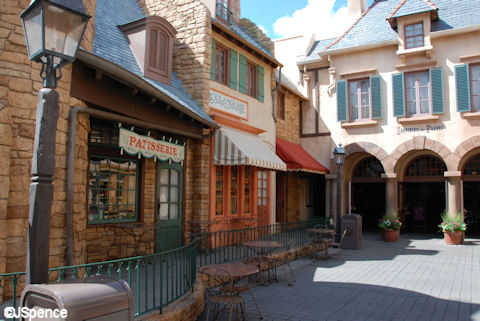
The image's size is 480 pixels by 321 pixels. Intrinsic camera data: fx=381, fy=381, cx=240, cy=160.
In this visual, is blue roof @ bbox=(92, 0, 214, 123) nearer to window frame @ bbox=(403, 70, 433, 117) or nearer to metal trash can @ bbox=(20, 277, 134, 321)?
metal trash can @ bbox=(20, 277, 134, 321)

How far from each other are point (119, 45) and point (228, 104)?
3675 mm

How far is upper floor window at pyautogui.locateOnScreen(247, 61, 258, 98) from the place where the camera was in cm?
1349

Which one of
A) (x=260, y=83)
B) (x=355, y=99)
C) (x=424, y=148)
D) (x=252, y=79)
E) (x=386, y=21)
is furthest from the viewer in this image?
(x=386, y=21)

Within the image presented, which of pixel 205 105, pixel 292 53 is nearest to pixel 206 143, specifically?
pixel 205 105

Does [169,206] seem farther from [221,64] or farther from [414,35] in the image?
[414,35]

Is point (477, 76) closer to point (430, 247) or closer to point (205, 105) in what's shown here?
point (430, 247)

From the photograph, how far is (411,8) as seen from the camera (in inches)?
611

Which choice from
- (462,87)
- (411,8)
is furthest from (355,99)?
(411,8)

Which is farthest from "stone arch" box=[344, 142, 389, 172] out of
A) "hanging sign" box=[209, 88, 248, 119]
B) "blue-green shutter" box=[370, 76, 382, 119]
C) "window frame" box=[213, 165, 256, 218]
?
"hanging sign" box=[209, 88, 248, 119]

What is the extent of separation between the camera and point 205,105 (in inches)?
423

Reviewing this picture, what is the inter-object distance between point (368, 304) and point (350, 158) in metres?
Answer: 11.3

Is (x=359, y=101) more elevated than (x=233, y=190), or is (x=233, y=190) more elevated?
(x=359, y=101)

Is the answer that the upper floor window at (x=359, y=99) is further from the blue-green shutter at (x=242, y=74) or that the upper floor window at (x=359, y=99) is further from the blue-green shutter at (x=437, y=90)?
the blue-green shutter at (x=242, y=74)

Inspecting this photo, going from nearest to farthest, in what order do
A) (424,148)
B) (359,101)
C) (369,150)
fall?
1. (424,148)
2. (369,150)
3. (359,101)
